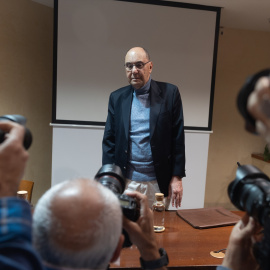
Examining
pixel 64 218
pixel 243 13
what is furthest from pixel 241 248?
pixel 243 13

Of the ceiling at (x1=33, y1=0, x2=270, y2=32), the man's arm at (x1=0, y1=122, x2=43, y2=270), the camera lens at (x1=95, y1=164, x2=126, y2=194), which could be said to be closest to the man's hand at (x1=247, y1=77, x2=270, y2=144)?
the man's arm at (x1=0, y1=122, x2=43, y2=270)

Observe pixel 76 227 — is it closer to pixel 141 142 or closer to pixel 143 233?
pixel 143 233

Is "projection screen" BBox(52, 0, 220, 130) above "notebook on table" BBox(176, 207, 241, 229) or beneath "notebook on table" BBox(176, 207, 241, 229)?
above

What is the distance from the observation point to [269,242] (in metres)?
0.60

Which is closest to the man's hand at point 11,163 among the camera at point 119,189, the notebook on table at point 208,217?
the camera at point 119,189

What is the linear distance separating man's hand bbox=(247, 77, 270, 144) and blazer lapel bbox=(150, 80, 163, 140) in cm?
153

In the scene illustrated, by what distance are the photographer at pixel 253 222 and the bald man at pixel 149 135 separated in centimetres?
117

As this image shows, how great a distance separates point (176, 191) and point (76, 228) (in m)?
1.49

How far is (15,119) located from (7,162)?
25 centimetres

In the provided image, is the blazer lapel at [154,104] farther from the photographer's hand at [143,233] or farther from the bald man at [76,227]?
the bald man at [76,227]

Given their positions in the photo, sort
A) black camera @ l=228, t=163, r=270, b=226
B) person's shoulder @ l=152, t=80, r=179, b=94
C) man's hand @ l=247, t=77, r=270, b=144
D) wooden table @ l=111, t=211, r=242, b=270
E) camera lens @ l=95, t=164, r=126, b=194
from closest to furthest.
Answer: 1. man's hand @ l=247, t=77, r=270, b=144
2. black camera @ l=228, t=163, r=270, b=226
3. camera lens @ l=95, t=164, r=126, b=194
4. wooden table @ l=111, t=211, r=242, b=270
5. person's shoulder @ l=152, t=80, r=179, b=94

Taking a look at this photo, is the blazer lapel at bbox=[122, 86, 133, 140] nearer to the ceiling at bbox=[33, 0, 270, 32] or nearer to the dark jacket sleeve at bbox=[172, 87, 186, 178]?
the dark jacket sleeve at bbox=[172, 87, 186, 178]

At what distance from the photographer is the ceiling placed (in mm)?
2779

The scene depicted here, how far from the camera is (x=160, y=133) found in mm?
1986
